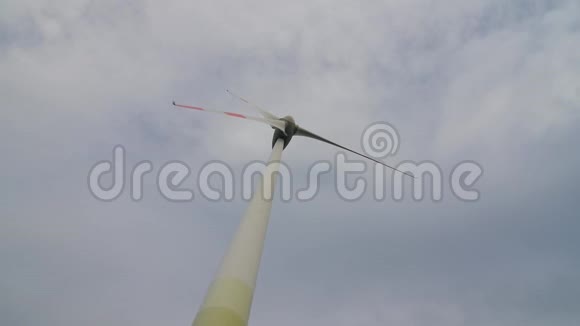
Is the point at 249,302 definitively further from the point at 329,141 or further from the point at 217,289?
Answer: the point at 329,141

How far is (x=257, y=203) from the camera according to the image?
18.4m

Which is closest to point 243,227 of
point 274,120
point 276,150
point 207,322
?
point 207,322

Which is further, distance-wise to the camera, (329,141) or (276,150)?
(329,141)

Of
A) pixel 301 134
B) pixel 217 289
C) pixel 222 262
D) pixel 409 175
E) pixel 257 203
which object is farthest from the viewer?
pixel 301 134

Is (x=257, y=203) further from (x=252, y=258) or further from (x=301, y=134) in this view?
(x=301, y=134)

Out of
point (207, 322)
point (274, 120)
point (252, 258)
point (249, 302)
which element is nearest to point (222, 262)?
point (252, 258)

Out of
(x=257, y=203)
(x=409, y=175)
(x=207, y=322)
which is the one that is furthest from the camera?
(x=409, y=175)

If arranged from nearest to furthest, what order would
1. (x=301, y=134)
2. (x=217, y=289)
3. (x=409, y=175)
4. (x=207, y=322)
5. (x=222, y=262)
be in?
(x=207, y=322) → (x=217, y=289) → (x=222, y=262) → (x=409, y=175) → (x=301, y=134)

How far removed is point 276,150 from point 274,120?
4.81 metres

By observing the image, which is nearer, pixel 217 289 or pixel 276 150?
pixel 217 289

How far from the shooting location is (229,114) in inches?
1041

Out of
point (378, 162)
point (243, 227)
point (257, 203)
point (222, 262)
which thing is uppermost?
point (378, 162)

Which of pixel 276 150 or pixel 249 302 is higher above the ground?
pixel 276 150

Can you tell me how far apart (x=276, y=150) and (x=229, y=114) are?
4123mm
